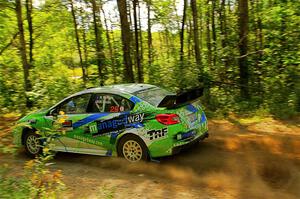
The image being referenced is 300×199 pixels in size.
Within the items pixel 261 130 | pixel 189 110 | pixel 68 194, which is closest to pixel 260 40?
pixel 261 130

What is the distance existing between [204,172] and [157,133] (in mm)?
1192

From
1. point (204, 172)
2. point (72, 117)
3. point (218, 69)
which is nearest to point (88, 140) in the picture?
point (72, 117)

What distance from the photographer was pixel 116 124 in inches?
296

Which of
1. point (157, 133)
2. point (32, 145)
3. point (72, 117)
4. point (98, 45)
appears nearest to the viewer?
point (157, 133)

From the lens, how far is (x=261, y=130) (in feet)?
32.8

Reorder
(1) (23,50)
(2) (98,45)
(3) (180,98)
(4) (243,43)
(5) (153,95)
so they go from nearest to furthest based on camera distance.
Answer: (3) (180,98) < (5) (153,95) < (4) (243,43) < (1) (23,50) < (2) (98,45)

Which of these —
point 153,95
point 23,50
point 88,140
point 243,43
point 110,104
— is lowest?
point 88,140

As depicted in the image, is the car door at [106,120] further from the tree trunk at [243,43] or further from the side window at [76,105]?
the tree trunk at [243,43]

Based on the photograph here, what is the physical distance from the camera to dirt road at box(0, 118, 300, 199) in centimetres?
598

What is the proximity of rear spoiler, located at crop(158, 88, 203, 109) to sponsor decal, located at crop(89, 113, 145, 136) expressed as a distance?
55 centimetres

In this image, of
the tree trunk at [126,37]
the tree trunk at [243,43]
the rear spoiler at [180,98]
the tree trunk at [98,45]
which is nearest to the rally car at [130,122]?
the rear spoiler at [180,98]

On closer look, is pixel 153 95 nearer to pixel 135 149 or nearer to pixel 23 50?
pixel 135 149

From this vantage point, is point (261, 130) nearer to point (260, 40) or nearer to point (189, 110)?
point (189, 110)

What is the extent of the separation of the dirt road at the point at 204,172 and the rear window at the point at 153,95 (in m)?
1.30
